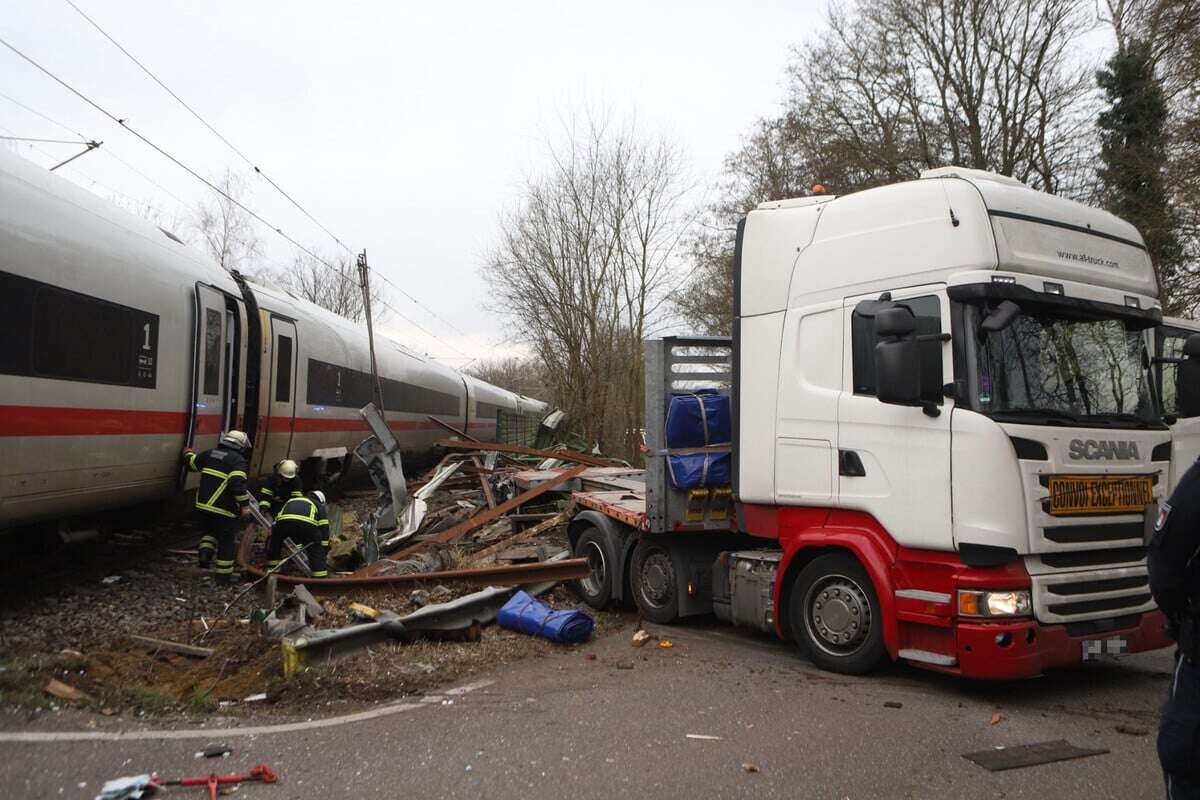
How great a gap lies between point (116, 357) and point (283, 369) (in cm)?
437

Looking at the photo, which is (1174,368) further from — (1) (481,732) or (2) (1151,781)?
(1) (481,732)

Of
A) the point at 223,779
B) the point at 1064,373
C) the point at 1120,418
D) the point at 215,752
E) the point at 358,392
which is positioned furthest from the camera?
the point at 358,392

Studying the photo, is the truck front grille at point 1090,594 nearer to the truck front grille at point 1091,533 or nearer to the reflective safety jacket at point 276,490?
the truck front grille at point 1091,533

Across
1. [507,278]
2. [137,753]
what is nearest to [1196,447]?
[137,753]

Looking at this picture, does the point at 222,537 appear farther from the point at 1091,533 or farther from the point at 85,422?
the point at 1091,533

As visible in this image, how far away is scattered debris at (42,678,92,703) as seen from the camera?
15.8 ft

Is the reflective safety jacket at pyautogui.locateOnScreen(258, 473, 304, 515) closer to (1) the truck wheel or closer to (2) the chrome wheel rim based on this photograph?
(1) the truck wheel

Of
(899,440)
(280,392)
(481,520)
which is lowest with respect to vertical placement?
(481,520)

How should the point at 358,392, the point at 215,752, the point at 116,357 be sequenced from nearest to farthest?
the point at 215,752 < the point at 116,357 < the point at 358,392

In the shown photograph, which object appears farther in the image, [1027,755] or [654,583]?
[654,583]

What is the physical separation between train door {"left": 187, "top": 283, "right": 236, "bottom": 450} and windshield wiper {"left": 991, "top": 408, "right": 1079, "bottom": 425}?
786 centimetres

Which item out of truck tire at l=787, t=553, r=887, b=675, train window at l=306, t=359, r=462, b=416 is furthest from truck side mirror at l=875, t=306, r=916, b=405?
train window at l=306, t=359, r=462, b=416

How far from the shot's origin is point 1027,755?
4184mm

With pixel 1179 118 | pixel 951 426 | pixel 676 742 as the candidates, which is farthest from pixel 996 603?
pixel 1179 118
